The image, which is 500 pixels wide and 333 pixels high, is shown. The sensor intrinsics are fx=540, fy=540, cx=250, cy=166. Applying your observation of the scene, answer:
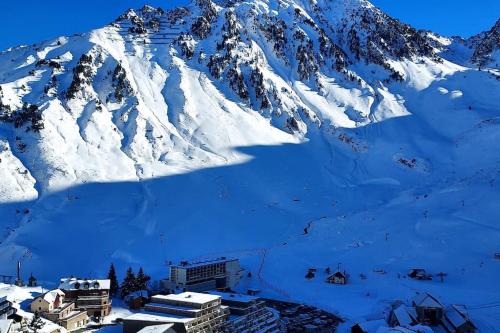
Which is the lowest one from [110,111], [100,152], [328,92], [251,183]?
[251,183]

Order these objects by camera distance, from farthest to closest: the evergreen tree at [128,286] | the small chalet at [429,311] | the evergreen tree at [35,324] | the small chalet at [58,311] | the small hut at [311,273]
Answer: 1. the small hut at [311,273]
2. the evergreen tree at [128,286]
3. the small chalet at [429,311]
4. the small chalet at [58,311]
5. the evergreen tree at [35,324]

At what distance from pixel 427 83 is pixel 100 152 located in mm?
85293

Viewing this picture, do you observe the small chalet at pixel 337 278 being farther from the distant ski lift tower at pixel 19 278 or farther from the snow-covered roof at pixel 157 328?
the distant ski lift tower at pixel 19 278

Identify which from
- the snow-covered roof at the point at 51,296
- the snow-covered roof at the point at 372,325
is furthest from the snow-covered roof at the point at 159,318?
the snow-covered roof at the point at 372,325

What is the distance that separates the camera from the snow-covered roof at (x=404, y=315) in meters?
45.4

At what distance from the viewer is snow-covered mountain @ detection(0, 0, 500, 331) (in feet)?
214

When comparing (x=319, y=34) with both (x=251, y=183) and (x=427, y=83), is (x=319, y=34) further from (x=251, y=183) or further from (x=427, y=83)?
(x=251, y=183)

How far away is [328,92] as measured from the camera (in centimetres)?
12962

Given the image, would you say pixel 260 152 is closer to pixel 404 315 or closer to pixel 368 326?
pixel 404 315

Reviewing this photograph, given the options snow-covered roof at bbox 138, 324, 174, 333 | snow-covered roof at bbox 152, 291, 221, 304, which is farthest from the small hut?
snow-covered roof at bbox 138, 324, 174, 333

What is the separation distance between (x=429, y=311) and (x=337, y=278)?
13.7 meters

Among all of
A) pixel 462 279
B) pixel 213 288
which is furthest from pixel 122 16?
pixel 462 279

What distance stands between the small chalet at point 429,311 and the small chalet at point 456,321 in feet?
1.76

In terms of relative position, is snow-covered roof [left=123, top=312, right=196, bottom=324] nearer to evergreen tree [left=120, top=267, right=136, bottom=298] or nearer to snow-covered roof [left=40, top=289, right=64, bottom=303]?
snow-covered roof [left=40, top=289, right=64, bottom=303]
